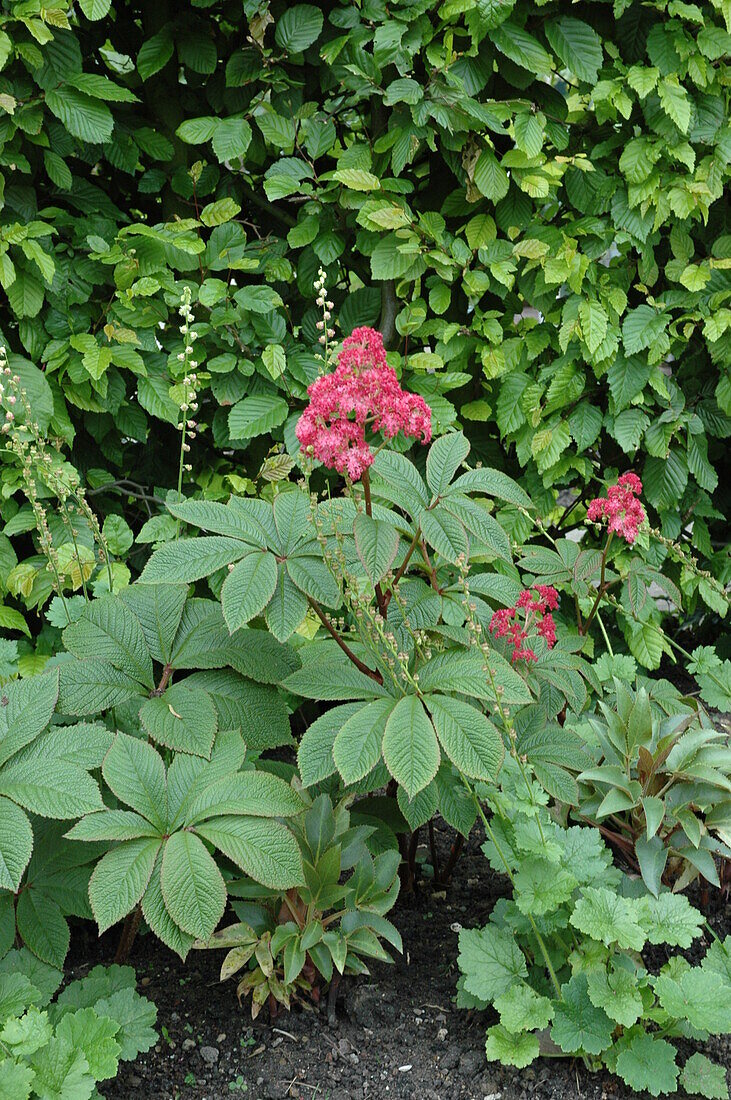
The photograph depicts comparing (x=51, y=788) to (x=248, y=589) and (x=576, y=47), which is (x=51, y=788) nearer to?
(x=248, y=589)

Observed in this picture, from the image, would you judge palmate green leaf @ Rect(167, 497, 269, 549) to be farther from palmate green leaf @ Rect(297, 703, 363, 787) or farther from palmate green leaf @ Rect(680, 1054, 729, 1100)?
palmate green leaf @ Rect(680, 1054, 729, 1100)

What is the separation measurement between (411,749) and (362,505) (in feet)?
2.26

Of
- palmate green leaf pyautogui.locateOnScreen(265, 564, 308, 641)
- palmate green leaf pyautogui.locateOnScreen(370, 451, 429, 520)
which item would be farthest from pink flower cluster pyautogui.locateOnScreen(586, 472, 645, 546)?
palmate green leaf pyautogui.locateOnScreen(265, 564, 308, 641)

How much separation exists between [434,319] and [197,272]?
0.68 m

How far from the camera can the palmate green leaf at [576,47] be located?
261 centimetres

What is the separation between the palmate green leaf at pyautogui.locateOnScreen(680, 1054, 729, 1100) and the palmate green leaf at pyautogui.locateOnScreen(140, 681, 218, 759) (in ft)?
3.22

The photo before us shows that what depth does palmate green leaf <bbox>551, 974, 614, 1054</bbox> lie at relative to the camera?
1660mm

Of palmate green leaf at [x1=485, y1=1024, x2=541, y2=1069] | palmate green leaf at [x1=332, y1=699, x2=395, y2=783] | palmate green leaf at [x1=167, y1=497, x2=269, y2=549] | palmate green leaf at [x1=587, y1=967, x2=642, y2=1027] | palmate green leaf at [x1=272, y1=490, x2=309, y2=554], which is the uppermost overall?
palmate green leaf at [x1=167, y1=497, x2=269, y2=549]

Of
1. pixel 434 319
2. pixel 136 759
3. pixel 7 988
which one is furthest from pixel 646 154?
pixel 7 988

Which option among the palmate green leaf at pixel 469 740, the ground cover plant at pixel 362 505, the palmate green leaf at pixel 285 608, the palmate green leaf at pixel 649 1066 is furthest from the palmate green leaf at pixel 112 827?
the palmate green leaf at pixel 649 1066

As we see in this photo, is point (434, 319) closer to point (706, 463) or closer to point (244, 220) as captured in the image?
point (244, 220)

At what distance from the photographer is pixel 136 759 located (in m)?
1.70

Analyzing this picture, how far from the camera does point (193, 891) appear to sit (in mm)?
1538

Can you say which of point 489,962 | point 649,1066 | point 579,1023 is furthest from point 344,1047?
point 649,1066
